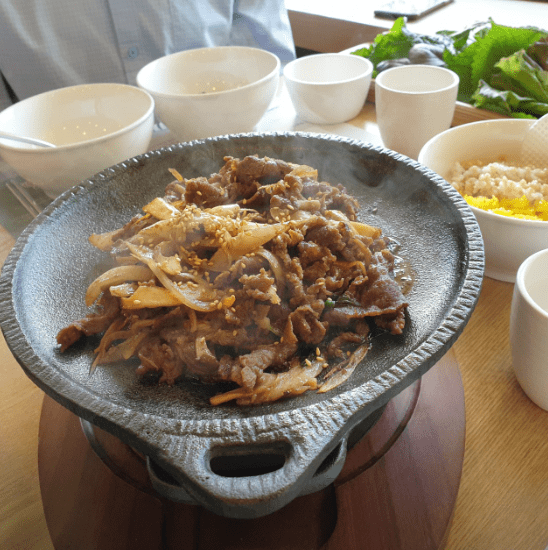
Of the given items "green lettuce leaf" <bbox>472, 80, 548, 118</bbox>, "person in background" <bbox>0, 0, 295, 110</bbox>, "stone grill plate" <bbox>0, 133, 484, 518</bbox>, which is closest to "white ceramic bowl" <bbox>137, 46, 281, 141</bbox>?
"stone grill plate" <bbox>0, 133, 484, 518</bbox>

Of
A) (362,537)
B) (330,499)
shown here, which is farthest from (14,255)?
(362,537)

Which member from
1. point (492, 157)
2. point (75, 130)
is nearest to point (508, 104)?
point (492, 157)

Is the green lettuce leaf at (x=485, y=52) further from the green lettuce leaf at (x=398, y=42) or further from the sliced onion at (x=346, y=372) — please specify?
the sliced onion at (x=346, y=372)

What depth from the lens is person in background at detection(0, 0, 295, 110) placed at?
313cm

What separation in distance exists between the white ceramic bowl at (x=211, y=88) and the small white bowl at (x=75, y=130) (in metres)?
0.16

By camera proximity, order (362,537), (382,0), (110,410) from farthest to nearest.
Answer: (382,0) → (362,537) → (110,410)

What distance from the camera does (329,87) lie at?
2584mm

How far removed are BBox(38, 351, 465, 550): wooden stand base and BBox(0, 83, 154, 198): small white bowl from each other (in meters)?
1.24

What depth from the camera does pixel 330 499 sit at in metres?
1.19

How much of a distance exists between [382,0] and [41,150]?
4755mm

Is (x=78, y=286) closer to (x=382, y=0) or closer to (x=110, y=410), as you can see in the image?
(x=110, y=410)

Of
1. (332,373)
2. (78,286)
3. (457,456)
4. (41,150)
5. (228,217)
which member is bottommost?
(457,456)

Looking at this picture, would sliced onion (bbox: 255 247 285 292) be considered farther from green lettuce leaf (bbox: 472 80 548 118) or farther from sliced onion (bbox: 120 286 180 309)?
green lettuce leaf (bbox: 472 80 548 118)

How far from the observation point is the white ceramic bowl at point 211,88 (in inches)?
91.8
